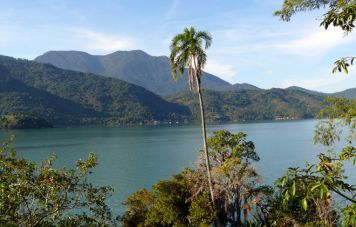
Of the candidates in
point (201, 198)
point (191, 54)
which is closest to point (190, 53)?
point (191, 54)

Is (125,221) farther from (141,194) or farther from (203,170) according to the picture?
(203,170)

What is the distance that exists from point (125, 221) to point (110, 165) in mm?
60717

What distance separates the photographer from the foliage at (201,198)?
2848 centimetres

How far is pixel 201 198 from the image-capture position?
28.6 m

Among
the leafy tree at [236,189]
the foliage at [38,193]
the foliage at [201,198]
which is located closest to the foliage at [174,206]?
the foliage at [201,198]

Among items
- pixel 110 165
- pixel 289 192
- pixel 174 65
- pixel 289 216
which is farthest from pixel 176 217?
pixel 110 165

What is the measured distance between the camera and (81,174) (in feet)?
50.4

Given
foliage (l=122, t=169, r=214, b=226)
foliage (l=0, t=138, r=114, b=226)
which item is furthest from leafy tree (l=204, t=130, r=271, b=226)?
foliage (l=0, t=138, r=114, b=226)

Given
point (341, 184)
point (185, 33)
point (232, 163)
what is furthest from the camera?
point (232, 163)

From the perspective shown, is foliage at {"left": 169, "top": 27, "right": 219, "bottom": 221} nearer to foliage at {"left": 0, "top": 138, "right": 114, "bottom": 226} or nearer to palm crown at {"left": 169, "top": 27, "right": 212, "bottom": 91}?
palm crown at {"left": 169, "top": 27, "right": 212, "bottom": 91}

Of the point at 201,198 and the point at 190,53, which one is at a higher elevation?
the point at 190,53

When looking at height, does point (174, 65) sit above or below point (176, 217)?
above

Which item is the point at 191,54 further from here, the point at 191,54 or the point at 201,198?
the point at 201,198

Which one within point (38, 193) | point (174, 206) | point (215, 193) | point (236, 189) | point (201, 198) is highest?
point (38, 193)
